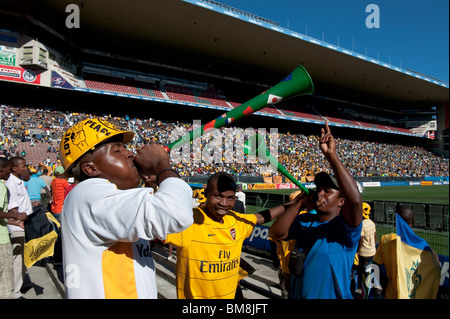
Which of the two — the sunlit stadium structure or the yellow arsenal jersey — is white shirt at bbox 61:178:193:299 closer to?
the yellow arsenal jersey

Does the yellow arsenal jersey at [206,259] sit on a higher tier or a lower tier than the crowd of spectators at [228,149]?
lower

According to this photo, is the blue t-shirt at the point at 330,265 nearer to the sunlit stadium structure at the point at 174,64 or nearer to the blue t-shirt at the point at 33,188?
the blue t-shirt at the point at 33,188

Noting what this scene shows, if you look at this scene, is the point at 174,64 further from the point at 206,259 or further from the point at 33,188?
the point at 206,259

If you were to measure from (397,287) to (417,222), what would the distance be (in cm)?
823

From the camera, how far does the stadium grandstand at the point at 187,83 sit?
68.0 feet

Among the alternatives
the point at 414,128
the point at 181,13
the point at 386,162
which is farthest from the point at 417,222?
the point at 414,128

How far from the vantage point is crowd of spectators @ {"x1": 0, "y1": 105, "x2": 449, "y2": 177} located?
67.6ft

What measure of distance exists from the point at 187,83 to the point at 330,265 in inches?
1227

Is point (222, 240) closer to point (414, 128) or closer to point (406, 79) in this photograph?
point (406, 79)

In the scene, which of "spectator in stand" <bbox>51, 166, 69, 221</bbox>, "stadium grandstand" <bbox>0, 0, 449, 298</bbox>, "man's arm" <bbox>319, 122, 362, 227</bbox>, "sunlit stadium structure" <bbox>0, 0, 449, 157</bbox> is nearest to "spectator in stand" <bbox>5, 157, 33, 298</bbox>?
"spectator in stand" <bbox>51, 166, 69, 221</bbox>

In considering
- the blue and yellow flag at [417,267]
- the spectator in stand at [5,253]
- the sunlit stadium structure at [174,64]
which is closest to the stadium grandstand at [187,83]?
the sunlit stadium structure at [174,64]

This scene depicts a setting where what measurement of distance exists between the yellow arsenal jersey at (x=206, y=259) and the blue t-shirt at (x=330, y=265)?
546 mm

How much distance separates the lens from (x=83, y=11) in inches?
843

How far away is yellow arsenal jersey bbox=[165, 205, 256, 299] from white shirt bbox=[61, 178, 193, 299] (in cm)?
79
